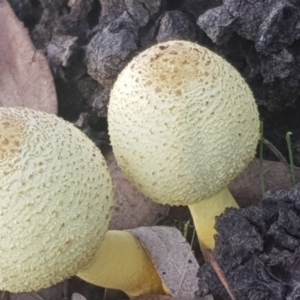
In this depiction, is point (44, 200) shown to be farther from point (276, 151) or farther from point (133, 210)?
point (276, 151)

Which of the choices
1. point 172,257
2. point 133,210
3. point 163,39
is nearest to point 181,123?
point 172,257

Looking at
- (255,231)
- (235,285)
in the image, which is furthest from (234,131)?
(235,285)

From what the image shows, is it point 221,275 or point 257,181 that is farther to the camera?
point 257,181

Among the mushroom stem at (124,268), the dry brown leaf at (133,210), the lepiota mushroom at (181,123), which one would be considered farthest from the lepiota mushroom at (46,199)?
the dry brown leaf at (133,210)

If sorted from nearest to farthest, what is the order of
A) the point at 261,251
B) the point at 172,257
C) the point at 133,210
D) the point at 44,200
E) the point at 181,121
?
the point at 44,200, the point at 181,121, the point at 261,251, the point at 172,257, the point at 133,210

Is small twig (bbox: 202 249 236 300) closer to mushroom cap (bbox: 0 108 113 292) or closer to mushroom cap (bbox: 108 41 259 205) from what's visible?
mushroom cap (bbox: 108 41 259 205)

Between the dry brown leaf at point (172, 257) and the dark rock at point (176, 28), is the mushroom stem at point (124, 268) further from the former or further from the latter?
the dark rock at point (176, 28)
